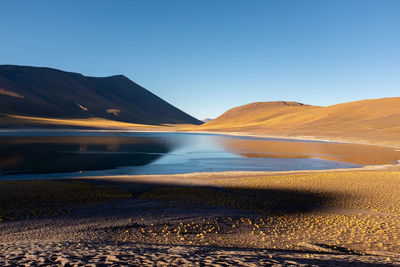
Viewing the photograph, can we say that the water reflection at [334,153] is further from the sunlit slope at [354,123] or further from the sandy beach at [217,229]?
the sandy beach at [217,229]

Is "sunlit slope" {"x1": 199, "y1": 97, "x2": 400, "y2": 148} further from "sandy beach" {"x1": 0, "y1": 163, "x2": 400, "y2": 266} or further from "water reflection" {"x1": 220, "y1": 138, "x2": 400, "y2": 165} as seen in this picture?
"sandy beach" {"x1": 0, "y1": 163, "x2": 400, "y2": 266}

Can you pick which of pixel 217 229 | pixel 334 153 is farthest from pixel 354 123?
pixel 217 229

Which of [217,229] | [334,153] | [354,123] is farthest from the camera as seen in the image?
[354,123]

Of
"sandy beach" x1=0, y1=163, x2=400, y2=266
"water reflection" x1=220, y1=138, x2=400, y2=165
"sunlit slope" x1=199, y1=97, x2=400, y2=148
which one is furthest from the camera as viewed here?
"sunlit slope" x1=199, y1=97, x2=400, y2=148

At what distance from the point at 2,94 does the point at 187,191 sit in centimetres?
19057

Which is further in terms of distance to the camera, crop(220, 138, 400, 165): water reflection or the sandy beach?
crop(220, 138, 400, 165): water reflection

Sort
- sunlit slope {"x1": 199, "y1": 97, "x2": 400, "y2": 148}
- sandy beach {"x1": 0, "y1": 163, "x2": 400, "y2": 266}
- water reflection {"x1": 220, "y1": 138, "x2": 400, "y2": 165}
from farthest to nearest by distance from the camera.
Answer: sunlit slope {"x1": 199, "y1": 97, "x2": 400, "y2": 148}, water reflection {"x1": 220, "y1": 138, "x2": 400, "y2": 165}, sandy beach {"x1": 0, "y1": 163, "x2": 400, "y2": 266}

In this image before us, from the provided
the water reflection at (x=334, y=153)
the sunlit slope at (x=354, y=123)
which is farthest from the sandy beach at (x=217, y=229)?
the sunlit slope at (x=354, y=123)

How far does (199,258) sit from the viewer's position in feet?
19.4

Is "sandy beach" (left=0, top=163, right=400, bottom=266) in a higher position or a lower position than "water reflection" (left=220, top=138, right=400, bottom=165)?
lower

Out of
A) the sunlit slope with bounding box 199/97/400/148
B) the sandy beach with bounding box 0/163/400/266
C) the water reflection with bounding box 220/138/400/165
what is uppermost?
the sunlit slope with bounding box 199/97/400/148

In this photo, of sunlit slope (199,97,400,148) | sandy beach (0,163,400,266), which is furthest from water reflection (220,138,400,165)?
sandy beach (0,163,400,266)

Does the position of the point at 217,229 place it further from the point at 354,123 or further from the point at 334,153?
the point at 354,123

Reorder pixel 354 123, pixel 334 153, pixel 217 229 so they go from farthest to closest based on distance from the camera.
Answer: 1. pixel 354 123
2. pixel 334 153
3. pixel 217 229
